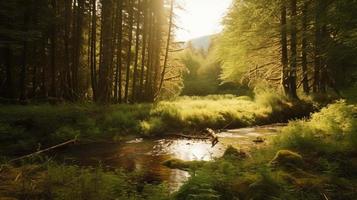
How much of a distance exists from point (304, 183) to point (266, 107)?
1572cm

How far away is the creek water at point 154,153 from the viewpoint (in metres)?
11.1

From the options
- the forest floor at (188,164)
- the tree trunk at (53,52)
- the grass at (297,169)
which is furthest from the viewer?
the tree trunk at (53,52)

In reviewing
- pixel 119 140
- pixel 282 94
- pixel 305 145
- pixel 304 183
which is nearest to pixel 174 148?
pixel 119 140

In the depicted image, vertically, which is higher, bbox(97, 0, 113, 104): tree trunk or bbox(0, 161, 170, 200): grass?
bbox(97, 0, 113, 104): tree trunk

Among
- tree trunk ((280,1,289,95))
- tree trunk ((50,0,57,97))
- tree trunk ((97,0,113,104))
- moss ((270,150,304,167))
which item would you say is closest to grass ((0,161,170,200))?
moss ((270,150,304,167))

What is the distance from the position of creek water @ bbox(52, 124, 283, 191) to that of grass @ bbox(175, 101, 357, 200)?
1.40 m

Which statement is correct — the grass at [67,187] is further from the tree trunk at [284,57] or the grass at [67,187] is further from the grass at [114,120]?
the tree trunk at [284,57]

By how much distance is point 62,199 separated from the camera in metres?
7.26

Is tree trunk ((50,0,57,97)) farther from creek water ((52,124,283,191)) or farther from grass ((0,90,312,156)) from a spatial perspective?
creek water ((52,124,283,191))

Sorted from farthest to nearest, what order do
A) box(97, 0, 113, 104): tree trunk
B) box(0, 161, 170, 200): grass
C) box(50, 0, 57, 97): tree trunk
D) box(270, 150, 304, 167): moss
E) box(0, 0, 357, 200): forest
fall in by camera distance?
box(97, 0, 113, 104): tree trunk
box(50, 0, 57, 97): tree trunk
box(270, 150, 304, 167): moss
box(0, 0, 357, 200): forest
box(0, 161, 170, 200): grass

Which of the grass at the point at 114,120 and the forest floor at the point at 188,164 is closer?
the forest floor at the point at 188,164

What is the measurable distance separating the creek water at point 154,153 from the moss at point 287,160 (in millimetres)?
1690

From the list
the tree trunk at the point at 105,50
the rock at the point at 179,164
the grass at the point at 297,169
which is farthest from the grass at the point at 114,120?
the grass at the point at 297,169

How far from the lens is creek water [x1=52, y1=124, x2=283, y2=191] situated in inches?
439
